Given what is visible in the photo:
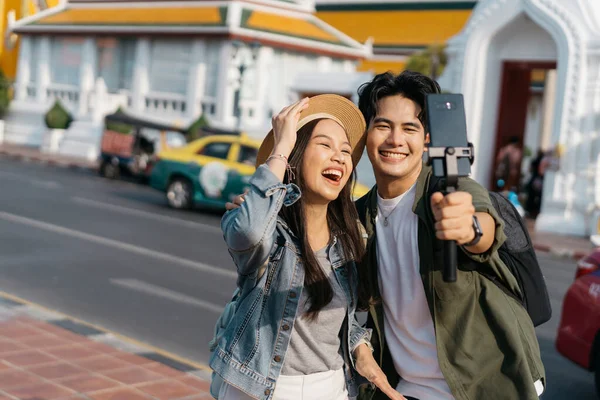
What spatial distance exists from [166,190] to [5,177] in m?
4.36

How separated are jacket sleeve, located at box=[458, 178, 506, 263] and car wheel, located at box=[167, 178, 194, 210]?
13.7 meters

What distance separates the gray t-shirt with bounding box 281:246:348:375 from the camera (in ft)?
9.18

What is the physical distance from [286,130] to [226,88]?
23891mm

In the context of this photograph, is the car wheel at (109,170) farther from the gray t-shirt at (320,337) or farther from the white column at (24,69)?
the gray t-shirt at (320,337)

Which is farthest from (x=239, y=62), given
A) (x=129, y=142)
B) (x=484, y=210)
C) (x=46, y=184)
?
(x=484, y=210)

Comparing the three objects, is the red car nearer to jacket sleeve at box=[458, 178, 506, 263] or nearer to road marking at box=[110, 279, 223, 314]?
road marking at box=[110, 279, 223, 314]

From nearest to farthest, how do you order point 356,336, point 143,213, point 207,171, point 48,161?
point 356,336 → point 143,213 → point 207,171 → point 48,161

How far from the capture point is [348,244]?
9.64ft

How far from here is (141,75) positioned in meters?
29.2

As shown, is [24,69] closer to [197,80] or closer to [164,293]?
[197,80]

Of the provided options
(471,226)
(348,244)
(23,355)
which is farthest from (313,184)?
(23,355)

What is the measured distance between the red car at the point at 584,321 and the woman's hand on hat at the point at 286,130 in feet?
12.9

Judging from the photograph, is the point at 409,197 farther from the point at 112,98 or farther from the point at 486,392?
the point at 112,98

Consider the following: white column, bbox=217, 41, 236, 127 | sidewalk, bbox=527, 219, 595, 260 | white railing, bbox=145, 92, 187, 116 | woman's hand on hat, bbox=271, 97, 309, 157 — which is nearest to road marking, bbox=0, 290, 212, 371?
woman's hand on hat, bbox=271, 97, 309, 157
